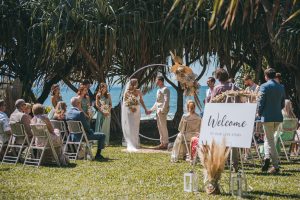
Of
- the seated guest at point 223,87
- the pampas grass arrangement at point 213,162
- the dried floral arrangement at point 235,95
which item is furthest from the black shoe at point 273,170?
the pampas grass arrangement at point 213,162

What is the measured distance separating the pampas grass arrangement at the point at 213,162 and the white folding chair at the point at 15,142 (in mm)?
4358

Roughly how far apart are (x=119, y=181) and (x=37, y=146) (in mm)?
2512

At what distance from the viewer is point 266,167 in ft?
29.3

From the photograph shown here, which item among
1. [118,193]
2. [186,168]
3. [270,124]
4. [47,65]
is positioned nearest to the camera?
[118,193]

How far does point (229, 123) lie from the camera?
23.0 feet

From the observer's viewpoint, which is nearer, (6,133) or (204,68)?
(6,133)

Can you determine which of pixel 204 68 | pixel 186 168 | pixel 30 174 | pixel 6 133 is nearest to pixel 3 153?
pixel 6 133

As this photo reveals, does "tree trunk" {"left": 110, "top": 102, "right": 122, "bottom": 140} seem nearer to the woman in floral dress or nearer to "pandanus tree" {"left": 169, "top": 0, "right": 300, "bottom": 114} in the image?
Result: the woman in floral dress

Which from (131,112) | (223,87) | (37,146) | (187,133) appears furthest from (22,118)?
(223,87)

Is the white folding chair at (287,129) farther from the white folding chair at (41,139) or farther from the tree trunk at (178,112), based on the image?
the tree trunk at (178,112)

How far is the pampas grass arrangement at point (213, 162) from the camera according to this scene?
6.58m

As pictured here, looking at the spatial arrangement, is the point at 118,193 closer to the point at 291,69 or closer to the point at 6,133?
the point at 6,133

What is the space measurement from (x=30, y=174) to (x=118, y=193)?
2.32 meters

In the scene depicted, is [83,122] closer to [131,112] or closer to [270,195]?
[131,112]
